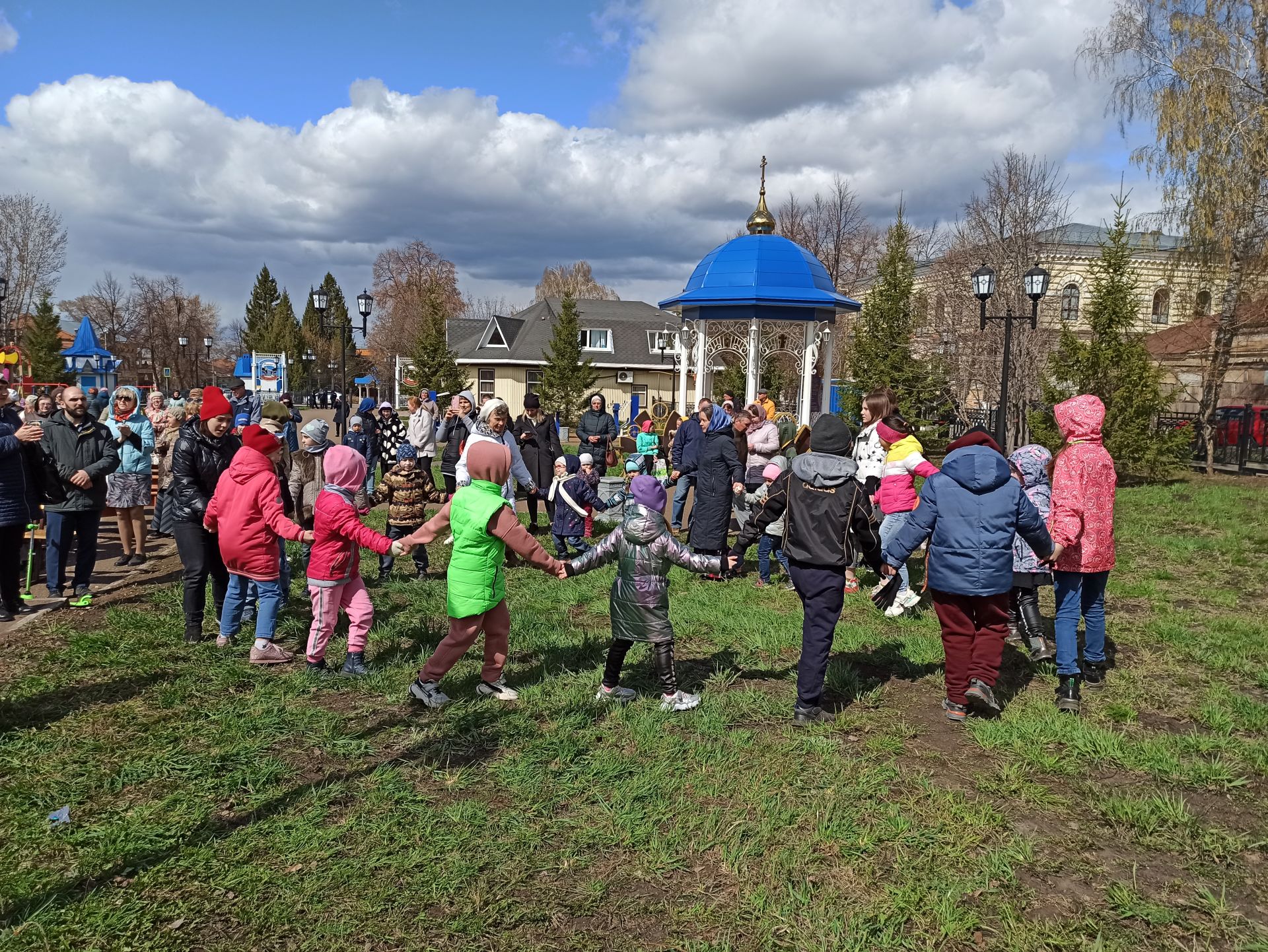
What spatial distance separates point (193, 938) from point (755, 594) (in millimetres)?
5937

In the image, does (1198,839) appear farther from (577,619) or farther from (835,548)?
(577,619)

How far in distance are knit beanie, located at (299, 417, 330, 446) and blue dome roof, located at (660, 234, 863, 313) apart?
33.4 ft

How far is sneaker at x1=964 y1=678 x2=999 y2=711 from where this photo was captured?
15.9 feet

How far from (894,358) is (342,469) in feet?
73.2

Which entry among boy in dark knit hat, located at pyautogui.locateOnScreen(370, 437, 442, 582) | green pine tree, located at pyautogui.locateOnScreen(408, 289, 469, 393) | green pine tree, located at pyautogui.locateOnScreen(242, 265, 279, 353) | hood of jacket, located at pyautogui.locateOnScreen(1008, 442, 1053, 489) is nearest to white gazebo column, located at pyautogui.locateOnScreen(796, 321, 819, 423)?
hood of jacket, located at pyautogui.locateOnScreen(1008, 442, 1053, 489)

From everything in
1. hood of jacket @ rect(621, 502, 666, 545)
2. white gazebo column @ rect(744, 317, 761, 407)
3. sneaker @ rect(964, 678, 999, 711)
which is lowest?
sneaker @ rect(964, 678, 999, 711)

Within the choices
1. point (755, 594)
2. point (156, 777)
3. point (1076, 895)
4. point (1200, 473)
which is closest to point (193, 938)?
point (156, 777)

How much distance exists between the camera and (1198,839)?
3691 mm

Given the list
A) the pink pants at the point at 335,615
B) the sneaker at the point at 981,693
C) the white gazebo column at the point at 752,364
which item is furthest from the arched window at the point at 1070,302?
the pink pants at the point at 335,615

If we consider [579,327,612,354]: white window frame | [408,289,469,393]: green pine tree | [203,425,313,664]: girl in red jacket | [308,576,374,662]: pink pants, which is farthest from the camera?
[579,327,612,354]: white window frame

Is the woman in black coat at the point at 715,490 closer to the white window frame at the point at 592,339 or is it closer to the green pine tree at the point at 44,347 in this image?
the white window frame at the point at 592,339

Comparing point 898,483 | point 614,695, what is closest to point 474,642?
point 614,695

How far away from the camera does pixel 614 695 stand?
512 cm

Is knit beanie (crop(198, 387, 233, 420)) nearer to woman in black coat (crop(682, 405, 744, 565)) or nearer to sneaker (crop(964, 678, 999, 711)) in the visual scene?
woman in black coat (crop(682, 405, 744, 565))
